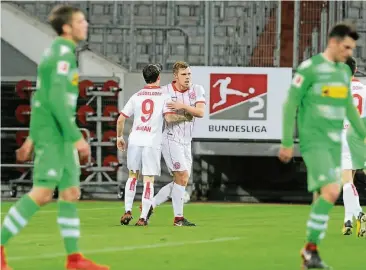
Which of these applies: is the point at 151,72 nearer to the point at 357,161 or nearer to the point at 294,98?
the point at 357,161

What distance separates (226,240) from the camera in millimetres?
11977

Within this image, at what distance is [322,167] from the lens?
28.9 ft

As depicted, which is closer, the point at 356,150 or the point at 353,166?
the point at 353,166

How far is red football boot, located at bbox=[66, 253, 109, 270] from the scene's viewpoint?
838 cm

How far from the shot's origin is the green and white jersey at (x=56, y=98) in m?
8.23

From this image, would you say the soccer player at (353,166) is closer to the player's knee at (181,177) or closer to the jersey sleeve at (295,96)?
the player's knee at (181,177)

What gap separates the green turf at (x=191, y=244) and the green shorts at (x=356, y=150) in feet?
2.98

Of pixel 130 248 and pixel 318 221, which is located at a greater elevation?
pixel 318 221

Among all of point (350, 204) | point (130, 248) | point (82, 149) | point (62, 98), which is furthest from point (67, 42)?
point (350, 204)

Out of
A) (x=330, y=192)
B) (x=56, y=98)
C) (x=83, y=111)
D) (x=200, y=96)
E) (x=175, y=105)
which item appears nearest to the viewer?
(x=56, y=98)

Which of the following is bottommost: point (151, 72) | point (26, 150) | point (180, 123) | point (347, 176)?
point (347, 176)

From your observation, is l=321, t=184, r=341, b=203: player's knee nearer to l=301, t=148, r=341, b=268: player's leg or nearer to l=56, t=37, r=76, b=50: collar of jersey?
l=301, t=148, r=341, b=268: player's leg

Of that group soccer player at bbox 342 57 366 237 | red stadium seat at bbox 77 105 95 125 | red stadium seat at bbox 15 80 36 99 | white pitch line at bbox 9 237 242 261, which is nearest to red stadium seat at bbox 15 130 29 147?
red stadium seat at bbox 15 80 36 99

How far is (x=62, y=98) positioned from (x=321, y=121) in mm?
2166
